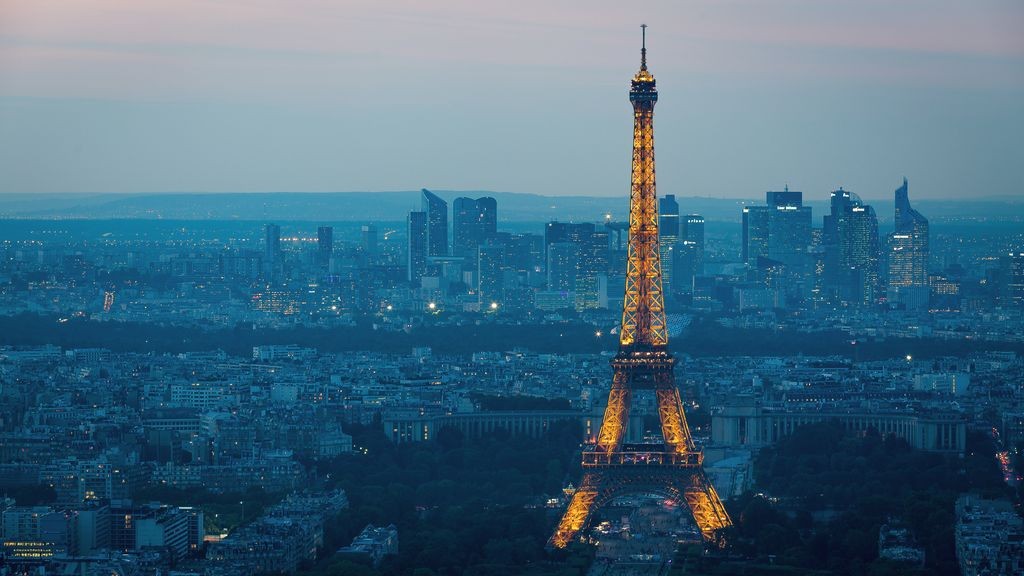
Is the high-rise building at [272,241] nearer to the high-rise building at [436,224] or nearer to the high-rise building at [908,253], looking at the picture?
the high-rise building at [436,224]

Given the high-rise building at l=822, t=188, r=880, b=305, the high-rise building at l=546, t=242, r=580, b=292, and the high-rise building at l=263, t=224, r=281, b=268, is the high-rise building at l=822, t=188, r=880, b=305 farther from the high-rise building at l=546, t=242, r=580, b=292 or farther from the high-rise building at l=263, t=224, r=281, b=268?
the high-rise building at l=263, t=224, r=281, b=268

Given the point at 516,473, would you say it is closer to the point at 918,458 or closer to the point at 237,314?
the point at 918,458

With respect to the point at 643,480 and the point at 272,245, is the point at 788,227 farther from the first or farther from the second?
the point at 643,480

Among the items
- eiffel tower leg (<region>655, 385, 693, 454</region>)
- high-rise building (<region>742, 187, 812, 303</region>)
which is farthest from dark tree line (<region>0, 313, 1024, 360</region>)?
eiffel tower leg (<region>655, 385, 693, 454</region>)

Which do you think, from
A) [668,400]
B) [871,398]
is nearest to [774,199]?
[871,398]

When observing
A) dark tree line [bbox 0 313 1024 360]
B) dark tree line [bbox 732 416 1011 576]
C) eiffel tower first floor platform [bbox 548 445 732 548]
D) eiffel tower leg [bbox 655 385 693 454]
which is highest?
eiffel tower leg [bbox 655 385 693 454]

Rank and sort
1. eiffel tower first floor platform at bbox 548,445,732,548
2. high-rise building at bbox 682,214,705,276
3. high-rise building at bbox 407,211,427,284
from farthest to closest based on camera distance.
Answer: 1. high-rise building at bbox 407,211,427,284
2. high-rise building at bbox 682,214,705,276
3. eiffel tower first floor platform at bbox 548,445,732,548
